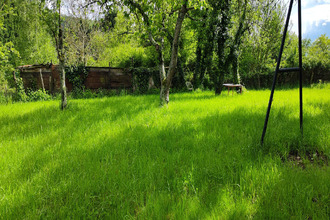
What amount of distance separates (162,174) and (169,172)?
0.13 meters

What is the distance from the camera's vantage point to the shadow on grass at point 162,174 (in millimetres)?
1948

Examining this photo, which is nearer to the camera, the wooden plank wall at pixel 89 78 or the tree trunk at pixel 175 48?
the tree trunk at pixel 175 48

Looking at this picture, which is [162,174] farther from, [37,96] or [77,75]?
[77,75]

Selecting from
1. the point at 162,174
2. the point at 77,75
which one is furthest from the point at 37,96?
the point at 162,174

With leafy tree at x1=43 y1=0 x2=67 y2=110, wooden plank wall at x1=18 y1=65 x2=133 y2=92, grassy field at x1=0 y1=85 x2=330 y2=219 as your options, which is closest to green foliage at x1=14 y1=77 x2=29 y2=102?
wooden plank wall at x1=18 y1=65 x2=133 y2=92

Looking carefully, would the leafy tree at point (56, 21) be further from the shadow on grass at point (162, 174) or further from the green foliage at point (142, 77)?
the green foliage at point (142, 77)

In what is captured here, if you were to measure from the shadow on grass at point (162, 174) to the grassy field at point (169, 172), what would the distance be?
1 centimetres

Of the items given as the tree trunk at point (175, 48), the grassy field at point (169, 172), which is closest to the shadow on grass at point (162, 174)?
the grassy field at point (169, 172)

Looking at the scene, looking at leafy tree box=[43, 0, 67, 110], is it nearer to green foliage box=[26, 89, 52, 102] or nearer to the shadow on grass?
the shadow on grass

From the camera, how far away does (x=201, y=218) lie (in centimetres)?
176

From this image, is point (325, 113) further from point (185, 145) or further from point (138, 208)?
point (138, 208)

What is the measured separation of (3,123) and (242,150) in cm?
717

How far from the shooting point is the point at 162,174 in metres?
2.61

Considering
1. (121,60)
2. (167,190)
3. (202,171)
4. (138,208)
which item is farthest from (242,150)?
(121,60)
